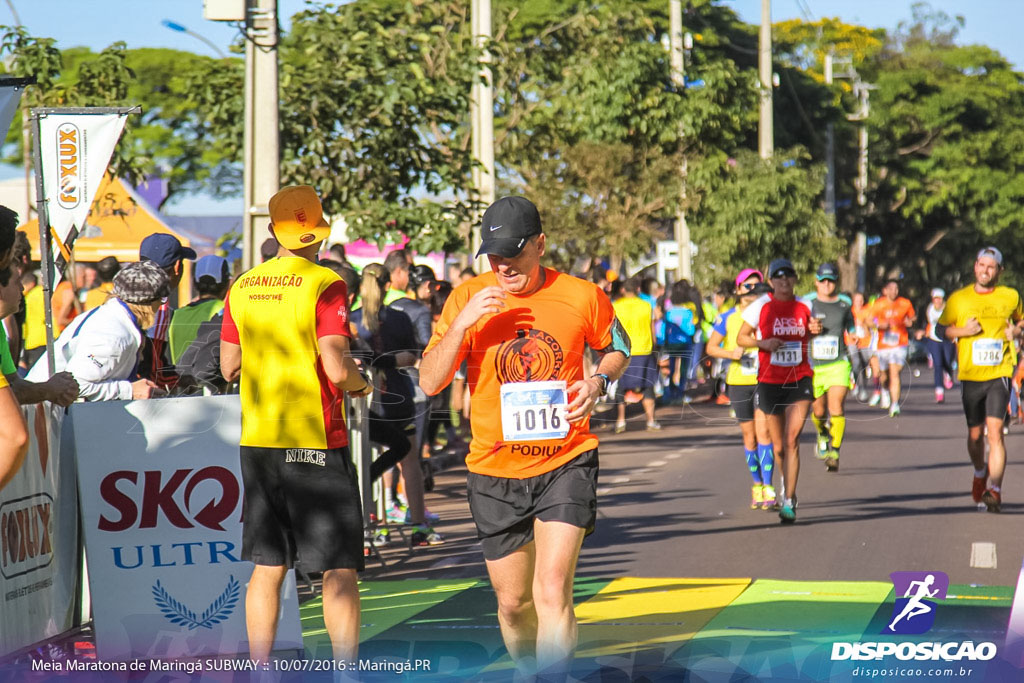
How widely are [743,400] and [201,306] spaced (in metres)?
5.42

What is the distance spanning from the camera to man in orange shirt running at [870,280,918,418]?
74.7 feet

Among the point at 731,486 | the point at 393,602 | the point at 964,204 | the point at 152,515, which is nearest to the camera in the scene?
the point at 152,515

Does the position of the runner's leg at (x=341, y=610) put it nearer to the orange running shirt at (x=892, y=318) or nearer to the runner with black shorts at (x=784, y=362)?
the runner with black shorts at (x=784, y=362)

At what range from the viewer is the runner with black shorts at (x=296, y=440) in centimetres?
572

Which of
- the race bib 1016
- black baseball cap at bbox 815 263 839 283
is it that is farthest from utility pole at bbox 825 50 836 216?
the race bib 1016

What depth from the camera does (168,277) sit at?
7520mm

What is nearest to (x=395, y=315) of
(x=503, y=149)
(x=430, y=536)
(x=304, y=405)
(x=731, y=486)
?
(x=430, y=536)

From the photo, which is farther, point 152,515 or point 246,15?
point 246,15

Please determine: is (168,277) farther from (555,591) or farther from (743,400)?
(743,400)

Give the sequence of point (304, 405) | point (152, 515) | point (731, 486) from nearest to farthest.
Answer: point (304, 405), point (152, 515), point (731, 486)

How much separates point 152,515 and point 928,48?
36.8 meters

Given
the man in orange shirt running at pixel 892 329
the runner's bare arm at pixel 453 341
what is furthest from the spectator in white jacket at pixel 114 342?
the man in orange shirt running at pixel 892 329

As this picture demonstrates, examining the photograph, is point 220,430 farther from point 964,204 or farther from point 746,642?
point 964,204

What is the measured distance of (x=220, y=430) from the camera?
6754 mm
